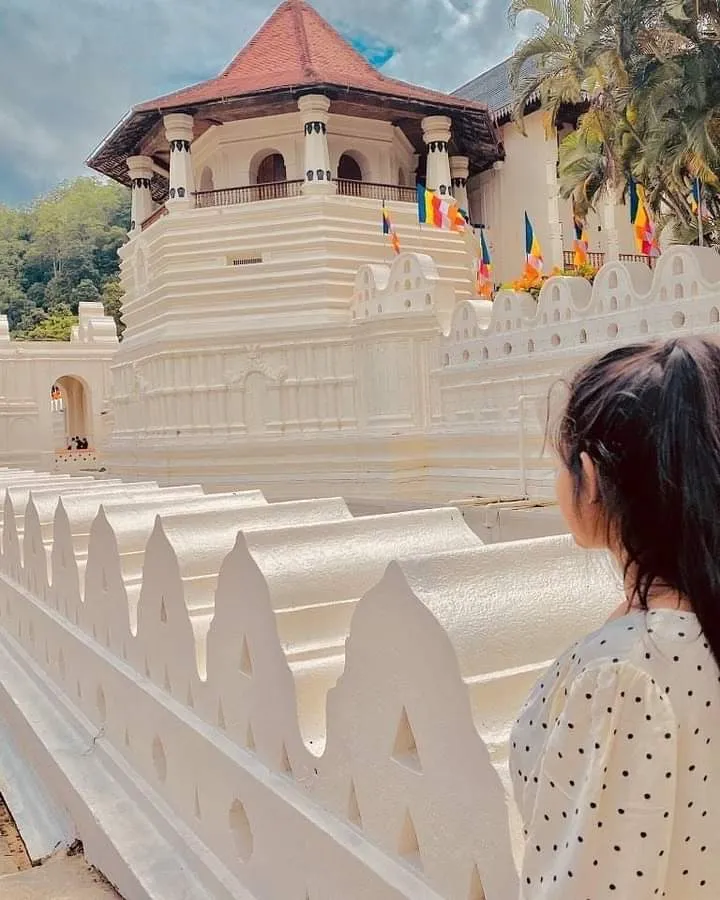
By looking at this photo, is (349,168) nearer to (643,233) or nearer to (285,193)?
(285,193)

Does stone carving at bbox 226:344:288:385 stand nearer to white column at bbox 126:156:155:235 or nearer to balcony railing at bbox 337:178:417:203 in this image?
balcony railing at bbox 337:178:417:203

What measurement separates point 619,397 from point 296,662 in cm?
100

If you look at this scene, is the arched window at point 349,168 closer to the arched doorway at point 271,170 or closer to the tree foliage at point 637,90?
the arched doorway at point 271,170

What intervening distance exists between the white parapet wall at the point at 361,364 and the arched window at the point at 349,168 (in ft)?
8.55

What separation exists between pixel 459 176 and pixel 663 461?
19.8m

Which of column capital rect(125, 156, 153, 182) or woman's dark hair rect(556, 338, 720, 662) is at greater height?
column capital rect(125, 156, 153, 182)

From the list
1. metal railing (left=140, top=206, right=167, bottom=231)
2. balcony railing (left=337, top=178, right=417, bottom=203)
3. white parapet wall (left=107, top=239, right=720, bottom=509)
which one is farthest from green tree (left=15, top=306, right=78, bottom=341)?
balcony railing (left=337, top=178, right=417, bottom=203)

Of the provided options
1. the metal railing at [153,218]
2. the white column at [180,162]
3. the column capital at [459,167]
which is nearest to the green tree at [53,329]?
the metal railing at [153,218]

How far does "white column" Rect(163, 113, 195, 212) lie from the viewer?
1571 cm

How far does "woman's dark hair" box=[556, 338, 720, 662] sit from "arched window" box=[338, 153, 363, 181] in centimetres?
1778

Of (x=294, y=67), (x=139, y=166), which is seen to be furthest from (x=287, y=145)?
(x=139, y=166)

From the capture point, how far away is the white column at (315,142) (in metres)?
15.2

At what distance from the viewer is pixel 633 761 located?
0.85 meters

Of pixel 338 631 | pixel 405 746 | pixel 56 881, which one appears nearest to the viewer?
pixel 405 746
